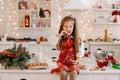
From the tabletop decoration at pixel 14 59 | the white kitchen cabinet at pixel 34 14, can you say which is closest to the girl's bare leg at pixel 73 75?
the tabletop decoration at pixel 14 59

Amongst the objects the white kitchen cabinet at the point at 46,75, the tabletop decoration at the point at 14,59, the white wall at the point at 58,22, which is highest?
the white wall at the point at 58,22

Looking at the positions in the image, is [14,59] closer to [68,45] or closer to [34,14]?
[68,45]

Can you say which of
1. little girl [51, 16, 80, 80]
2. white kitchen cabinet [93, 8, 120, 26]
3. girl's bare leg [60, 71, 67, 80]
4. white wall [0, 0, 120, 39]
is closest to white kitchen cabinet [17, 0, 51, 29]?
white wall [0, 0, 120, 39]

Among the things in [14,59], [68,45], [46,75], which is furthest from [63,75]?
[14,59]

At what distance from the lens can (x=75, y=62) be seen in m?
2.91

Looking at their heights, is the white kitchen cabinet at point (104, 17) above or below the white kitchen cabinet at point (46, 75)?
above

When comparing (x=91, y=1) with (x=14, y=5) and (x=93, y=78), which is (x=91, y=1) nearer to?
(x=14, y=5)

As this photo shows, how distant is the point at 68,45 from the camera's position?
Answer: 294 cm

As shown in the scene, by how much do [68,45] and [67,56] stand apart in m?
0.12

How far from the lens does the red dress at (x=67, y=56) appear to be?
2875mm

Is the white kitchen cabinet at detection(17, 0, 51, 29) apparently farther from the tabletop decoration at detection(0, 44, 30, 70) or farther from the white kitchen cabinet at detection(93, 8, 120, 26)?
the tabletop decoration at detection(0, 44, 30, 70)

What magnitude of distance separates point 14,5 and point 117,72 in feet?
14.8

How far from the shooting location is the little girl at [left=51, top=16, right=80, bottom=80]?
9.50 ft

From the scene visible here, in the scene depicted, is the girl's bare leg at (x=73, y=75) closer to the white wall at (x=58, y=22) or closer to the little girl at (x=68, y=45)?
the little girl at (x=68, y=45)
